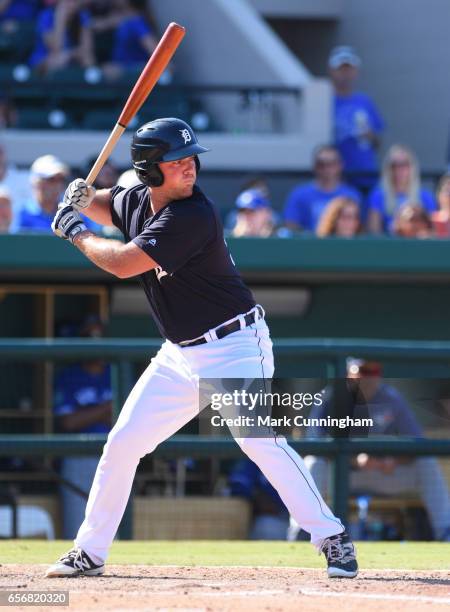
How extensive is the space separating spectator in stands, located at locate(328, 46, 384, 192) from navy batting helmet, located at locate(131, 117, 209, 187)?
5.81 meters

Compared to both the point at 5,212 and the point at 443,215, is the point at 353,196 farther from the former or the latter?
the point at 5,212

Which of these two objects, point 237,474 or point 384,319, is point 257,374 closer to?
point 237,474

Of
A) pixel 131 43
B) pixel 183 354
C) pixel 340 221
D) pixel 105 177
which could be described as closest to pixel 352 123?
pixel 131 43

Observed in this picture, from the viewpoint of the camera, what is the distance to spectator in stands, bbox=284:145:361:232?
9797 millimetres

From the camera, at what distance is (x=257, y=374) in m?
5.19

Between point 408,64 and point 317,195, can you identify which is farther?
point 408,64

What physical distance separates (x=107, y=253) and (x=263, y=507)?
319 centimetres

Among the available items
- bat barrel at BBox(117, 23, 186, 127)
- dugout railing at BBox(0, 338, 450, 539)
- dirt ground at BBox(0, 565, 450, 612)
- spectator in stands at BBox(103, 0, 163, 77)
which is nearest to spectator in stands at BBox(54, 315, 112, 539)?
dugout railing at BBox(0, 338, 450, 539)

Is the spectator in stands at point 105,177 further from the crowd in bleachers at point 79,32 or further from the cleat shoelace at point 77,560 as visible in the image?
the cleat shoelace at point 77,560

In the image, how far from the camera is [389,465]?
7.73 metres

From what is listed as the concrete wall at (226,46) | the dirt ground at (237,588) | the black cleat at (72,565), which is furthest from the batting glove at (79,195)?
the concrete wall at (226,46)

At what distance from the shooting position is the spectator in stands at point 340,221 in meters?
8.84

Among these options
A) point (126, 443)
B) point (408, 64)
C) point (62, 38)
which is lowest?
point (126, 443)

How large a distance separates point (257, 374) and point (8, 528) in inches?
113
